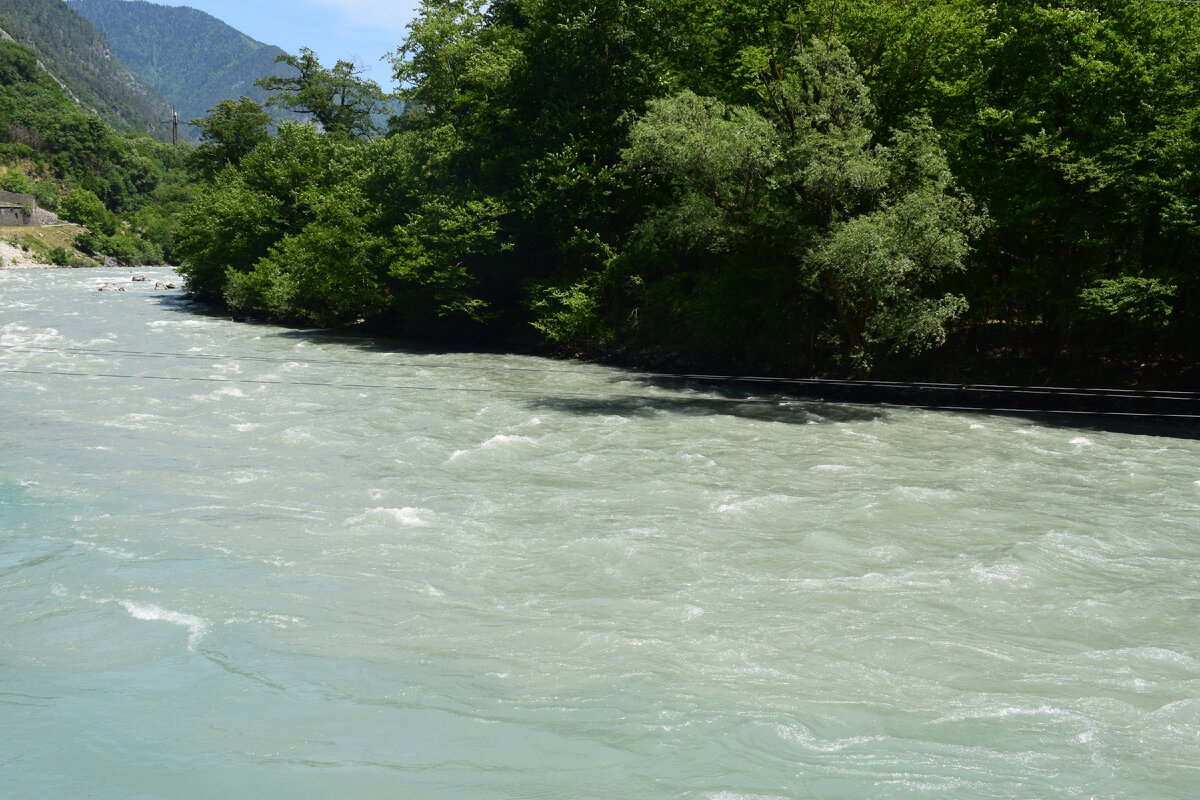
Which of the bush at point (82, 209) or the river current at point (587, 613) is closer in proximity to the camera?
the river current at point (587, 613)

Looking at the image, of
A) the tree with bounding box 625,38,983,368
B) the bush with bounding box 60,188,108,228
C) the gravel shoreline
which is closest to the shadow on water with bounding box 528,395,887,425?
the tree with bounding box 625,38,983,368


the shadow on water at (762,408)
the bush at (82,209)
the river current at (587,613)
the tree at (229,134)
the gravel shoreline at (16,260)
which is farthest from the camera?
the bush at (82,209)

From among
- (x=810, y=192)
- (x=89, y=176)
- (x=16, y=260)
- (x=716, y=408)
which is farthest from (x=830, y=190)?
(x=89, y=176)

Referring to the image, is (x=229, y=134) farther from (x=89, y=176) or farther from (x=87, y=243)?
(x=89, y=176)

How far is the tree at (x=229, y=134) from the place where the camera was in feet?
199

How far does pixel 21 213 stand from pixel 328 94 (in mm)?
62491

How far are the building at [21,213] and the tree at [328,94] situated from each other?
5524cm

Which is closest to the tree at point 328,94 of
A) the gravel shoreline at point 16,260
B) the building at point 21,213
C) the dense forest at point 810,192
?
the dense forest at point 810,192

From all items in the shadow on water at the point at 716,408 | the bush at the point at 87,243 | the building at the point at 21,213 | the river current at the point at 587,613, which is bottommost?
the river current at the point at 587,613

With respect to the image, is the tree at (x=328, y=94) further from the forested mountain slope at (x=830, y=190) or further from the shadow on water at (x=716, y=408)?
the shadow on water at (x=716, y=408)

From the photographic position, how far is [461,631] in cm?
821

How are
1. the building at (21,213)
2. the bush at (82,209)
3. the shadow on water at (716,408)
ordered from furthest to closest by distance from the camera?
1. the bush at (82,209)
2. the building at (21,213)
3. the shadow on water at (716,408)

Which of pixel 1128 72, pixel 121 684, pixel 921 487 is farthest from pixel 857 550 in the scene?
pixel 1128 72

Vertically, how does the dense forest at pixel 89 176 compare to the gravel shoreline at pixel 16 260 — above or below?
above
